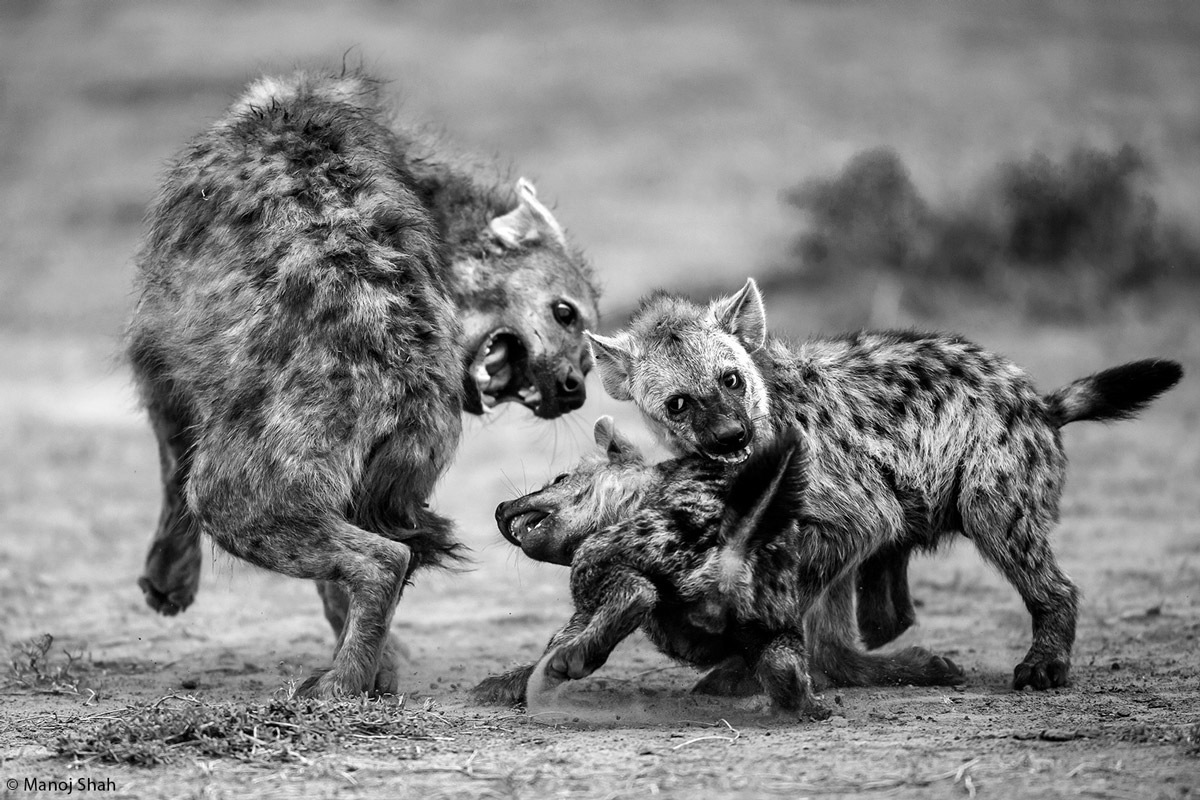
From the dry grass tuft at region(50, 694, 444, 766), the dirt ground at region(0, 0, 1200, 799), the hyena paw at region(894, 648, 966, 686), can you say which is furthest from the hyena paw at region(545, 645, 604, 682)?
the hyena paw at region(894, 648, 966, 686)

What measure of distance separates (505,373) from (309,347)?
116 centimetres

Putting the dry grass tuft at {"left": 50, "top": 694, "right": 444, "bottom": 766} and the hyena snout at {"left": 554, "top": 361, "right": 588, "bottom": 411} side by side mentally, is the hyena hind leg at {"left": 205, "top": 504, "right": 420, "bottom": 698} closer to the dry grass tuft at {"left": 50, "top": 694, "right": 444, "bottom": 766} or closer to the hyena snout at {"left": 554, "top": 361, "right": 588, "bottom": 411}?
the dry grass tuft at {"left": 50, "top": 694, "right": 444, "bottom": 766}

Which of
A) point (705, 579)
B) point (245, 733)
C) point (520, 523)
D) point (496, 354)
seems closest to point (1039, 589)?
point (705, 579)

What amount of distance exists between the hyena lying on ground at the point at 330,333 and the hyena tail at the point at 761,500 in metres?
1.08

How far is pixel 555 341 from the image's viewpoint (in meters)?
5.62

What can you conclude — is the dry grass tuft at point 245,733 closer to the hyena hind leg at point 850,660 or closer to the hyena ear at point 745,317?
the hyena hind leg at point 850,660

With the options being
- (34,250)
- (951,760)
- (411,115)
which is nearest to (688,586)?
(951,760)

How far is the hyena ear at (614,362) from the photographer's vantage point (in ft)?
17.1

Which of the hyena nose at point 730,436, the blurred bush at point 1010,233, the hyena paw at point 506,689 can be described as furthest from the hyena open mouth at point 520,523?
the blurred bush at point 1010,233

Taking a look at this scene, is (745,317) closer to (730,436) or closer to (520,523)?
(730,436)

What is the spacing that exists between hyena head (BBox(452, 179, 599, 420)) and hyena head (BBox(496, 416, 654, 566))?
0.69m

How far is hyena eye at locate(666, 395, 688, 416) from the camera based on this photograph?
4949 mm

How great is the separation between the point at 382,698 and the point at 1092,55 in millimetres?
15345

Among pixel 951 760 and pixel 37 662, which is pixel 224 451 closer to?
pixel 37 662
